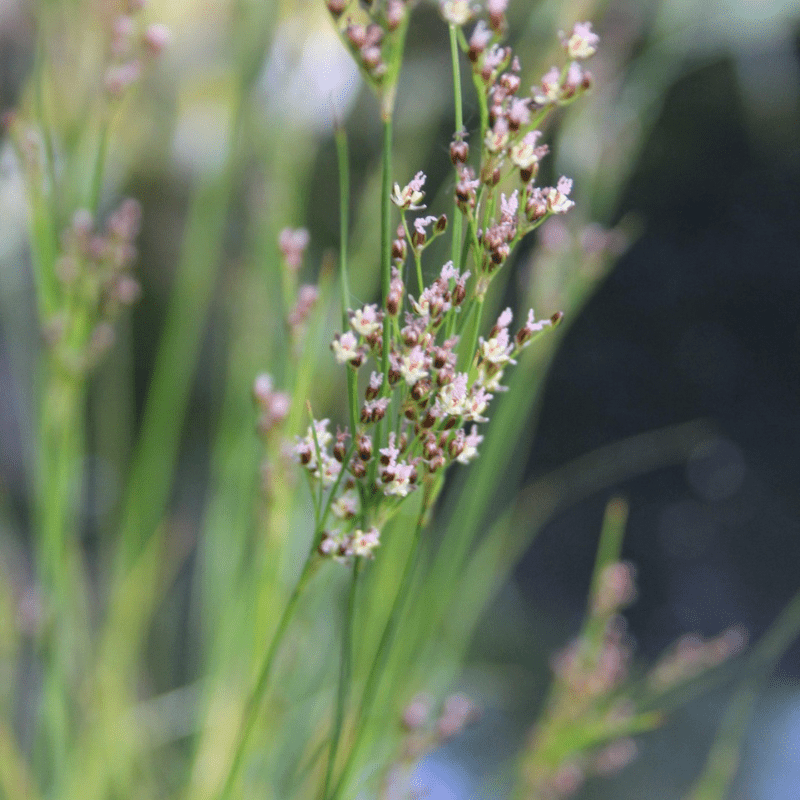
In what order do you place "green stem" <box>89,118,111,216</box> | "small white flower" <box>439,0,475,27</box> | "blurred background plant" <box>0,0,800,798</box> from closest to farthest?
"small white flower" <box>439,0,475,27</box> → "green stem" <box>89,118,111,216</box> → "blurred background plant" <box>0,0,800,798</box>

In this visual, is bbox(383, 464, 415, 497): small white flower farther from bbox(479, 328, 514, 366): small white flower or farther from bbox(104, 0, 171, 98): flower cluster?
bbox(104, 0, 171, 98): flower cluster

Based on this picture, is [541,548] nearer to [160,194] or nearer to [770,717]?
[770,717]

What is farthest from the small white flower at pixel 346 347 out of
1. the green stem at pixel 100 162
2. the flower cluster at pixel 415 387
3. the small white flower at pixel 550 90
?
the green stem at pixel 100 162

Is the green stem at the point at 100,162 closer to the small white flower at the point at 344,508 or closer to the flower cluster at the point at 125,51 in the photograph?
the flower cluster at the point at 125,51

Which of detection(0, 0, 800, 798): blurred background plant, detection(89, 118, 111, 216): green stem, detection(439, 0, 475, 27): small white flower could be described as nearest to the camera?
detection(439, 0, 475, 27): small white flower

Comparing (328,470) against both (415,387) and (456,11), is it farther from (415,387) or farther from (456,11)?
(456,11)

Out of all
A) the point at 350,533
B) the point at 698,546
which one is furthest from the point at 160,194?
the point at 350,533

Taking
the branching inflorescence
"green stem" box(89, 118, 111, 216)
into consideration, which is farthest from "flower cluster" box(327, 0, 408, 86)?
"green stem" box(89, 118, 111, 216)

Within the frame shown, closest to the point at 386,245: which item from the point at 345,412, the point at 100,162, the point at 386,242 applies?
the point at 386,242
